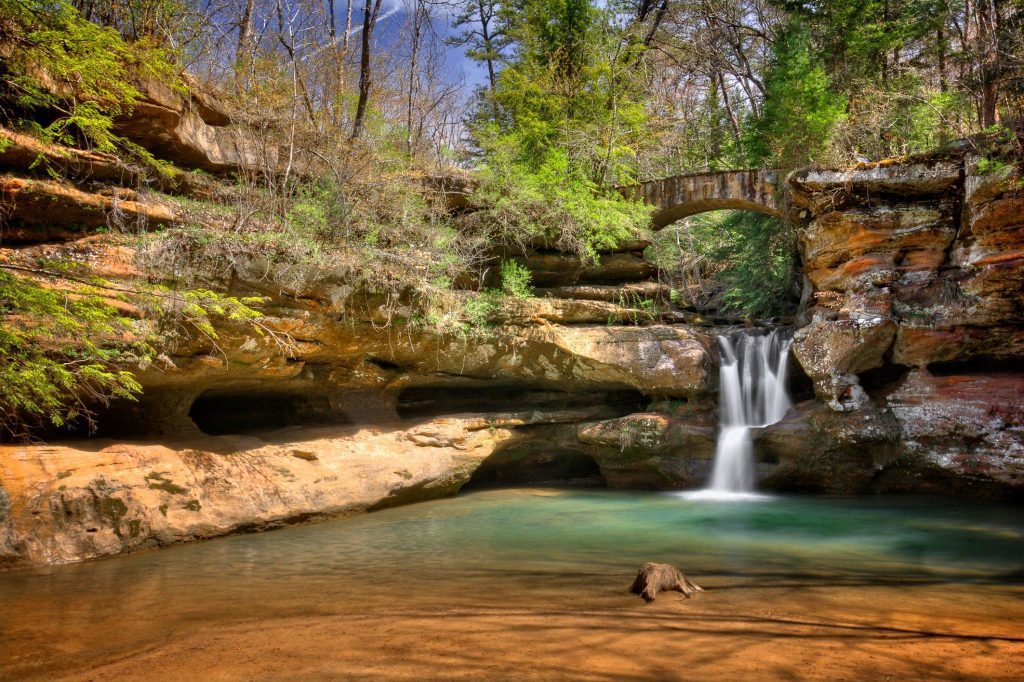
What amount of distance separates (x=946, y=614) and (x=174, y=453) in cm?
871

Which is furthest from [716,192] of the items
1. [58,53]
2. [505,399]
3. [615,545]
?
[58,53]

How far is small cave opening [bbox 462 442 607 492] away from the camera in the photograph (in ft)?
41.1

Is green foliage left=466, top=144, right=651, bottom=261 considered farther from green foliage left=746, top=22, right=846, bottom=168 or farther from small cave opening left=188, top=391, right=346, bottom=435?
small cave opening left=188, top=391, right=346, bottom=435

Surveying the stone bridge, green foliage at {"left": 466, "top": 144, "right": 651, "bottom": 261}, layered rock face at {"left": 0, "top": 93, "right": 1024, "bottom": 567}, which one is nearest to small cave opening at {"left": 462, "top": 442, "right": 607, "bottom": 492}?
layered rock face at {"left": 0, "top": 93, "right": 1024, "bottom": 567}

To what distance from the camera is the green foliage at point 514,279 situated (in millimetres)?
12203

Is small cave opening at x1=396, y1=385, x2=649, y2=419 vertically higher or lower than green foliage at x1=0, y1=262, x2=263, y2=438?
lower

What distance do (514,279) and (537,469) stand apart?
14.0 ft

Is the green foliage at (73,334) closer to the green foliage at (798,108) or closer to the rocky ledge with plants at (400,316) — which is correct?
the rocky ledge with plants at (400,316)

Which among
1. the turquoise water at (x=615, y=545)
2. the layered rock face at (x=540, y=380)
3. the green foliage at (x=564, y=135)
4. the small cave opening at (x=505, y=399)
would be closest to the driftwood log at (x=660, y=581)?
the turquoise water at (x=615, y=545)

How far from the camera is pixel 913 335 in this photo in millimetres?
10719

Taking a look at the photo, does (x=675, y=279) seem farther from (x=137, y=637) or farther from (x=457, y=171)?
(x=137, y=637)

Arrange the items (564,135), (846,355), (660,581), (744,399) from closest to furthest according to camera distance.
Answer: (660,581)
(846,355)
(744,399)
(564,135)

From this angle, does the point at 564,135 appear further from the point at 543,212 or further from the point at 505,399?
the point at 505,399

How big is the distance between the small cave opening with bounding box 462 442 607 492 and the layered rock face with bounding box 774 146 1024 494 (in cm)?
392
